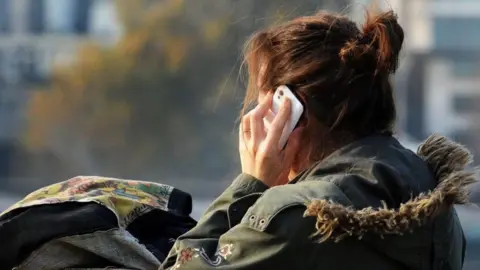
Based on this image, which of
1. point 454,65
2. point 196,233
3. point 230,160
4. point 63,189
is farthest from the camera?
point 454,65

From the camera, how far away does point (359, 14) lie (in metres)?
1.39

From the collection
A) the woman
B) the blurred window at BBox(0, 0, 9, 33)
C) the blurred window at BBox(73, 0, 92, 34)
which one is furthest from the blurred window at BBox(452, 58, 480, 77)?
the woman

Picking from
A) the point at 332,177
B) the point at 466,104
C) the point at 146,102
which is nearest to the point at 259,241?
the point at 332,177

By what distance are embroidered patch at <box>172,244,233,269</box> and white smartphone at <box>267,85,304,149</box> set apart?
191 millimetres

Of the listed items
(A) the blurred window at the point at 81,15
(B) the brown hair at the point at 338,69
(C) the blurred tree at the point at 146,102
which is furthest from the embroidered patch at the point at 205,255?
(A) the blurred window at the point at 81,15

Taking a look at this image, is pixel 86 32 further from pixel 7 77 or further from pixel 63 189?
pixel 63 189

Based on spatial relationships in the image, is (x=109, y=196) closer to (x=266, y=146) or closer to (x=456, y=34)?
(x=266, y=146)

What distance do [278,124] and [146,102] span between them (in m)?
11.3

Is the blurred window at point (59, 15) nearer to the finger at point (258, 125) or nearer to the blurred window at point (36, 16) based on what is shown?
the blurred window at point (36, 16)

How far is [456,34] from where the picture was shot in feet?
41.9

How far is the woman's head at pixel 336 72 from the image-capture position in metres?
1.28

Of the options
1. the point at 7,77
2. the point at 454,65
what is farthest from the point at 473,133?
the point at 7,77

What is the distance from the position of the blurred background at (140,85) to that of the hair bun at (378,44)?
1022 centimetres

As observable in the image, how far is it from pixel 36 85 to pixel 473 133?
19.8 ft
